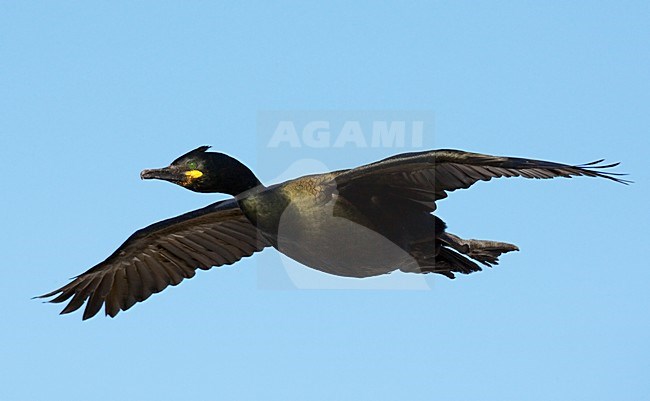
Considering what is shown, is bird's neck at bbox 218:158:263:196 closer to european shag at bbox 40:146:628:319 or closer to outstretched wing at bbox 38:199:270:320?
european shag at bbox 40:146:628:319

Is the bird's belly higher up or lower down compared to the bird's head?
lower down

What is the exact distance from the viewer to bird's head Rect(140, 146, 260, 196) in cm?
1048

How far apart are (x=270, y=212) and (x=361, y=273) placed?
106 cm

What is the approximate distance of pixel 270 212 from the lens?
1043 cm

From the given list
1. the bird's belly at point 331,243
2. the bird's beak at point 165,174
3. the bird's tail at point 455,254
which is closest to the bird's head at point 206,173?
the bird's beak at point 165,174

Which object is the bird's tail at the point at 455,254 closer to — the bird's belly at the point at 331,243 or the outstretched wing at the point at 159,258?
the bird's belly at the point at 331,243

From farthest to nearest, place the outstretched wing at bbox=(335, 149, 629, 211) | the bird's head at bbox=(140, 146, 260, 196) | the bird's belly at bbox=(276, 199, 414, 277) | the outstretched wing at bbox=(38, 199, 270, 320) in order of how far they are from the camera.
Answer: the outstretched wing at bbox=(38, 199, 270, 320) → the bird's head at bbox=(140, 146, 260, 196) → the bird's belly at bbox=(276, 199, 414, 277) → the outstretched wing at bbox=(335, 149, 629, 211)

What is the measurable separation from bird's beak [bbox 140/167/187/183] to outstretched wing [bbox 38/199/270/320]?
6.03ft

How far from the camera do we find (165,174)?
34.6 ft

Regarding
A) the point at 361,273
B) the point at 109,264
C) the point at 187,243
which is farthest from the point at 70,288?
the point at 361,273

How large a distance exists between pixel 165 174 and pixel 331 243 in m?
1.64

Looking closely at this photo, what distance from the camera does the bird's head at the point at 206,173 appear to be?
10477 millimetres

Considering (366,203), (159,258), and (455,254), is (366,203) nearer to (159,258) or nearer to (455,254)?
(455,254)

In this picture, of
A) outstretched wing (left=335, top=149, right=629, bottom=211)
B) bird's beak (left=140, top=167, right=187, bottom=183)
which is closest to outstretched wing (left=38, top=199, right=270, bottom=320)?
bird's beak (left=140, top=167, right=187, bottom=183)
